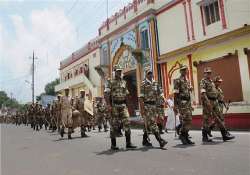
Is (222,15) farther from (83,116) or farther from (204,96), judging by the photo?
(204,96)

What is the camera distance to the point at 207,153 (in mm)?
7008

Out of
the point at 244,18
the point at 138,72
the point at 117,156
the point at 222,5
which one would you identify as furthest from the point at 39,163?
the point at 138,72

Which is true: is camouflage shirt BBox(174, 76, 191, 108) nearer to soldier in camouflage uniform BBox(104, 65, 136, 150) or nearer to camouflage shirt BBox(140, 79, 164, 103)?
camouflage shirt BBox(140, 79, 164, 103)

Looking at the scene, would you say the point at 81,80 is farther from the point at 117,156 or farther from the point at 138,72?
the point at 117,156

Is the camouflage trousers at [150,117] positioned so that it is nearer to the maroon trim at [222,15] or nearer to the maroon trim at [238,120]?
the maroon trim at [238,120]

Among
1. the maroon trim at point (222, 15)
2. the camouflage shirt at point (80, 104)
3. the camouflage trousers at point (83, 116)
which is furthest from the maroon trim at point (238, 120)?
the camouflage shirt at point (80, 104)

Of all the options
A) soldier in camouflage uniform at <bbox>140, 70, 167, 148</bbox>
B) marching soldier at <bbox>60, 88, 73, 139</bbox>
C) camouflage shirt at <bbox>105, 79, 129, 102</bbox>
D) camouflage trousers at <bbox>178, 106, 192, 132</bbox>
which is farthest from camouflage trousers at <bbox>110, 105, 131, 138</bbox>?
marching soldier at <bbox>60, 88, 73, 139</bbox>

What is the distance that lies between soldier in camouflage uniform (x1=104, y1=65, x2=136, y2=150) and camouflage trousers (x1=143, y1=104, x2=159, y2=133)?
1.58ft

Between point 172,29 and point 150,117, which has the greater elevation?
point 172,29

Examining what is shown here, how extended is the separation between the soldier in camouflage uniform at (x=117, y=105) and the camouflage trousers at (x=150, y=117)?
481 millimetres

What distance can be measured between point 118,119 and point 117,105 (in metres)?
0.35

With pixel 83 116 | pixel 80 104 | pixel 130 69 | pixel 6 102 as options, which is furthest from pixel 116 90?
pixel 6 102

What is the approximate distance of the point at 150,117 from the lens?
823 cm

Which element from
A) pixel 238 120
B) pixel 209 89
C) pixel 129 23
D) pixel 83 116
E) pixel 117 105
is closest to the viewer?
pixel 117 105
